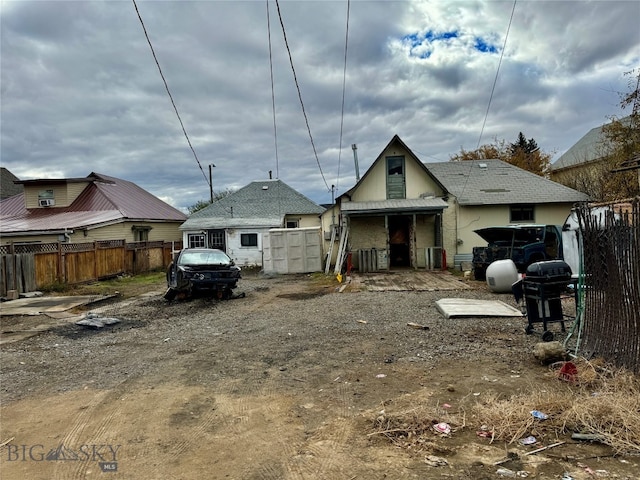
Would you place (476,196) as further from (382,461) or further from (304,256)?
(382,461)

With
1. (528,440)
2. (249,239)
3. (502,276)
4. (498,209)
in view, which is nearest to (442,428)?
(528,440)

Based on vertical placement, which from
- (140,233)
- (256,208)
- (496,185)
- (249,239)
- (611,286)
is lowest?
(611,286)

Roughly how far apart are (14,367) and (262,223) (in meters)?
17.0

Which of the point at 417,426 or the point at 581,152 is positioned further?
the point at 581,152

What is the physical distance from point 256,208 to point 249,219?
182 centimetres

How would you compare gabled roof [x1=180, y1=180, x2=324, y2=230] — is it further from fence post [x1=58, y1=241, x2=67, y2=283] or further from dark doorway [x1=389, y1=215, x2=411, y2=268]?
fence post [x1=58, y1=241, x2=67, y2=283]

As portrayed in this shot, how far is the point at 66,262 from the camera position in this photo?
16703mm

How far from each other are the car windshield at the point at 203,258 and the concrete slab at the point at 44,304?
3229 mm

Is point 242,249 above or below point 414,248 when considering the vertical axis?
above

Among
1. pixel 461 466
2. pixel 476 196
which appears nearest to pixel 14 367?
pixel 461 466

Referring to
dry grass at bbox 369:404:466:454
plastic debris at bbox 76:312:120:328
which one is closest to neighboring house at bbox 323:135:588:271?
plastic debris at bbox 76:312:120:328

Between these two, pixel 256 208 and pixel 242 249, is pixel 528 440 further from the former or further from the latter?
pixel 256 208

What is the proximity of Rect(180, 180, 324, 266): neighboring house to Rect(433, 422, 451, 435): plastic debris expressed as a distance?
16.7m

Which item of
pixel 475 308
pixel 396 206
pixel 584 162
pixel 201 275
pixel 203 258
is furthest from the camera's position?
pixel 584 162
